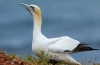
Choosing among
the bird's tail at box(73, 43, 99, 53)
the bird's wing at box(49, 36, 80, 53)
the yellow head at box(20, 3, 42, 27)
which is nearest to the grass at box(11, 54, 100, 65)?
the bird's tail at box(73, 43, 99, 53)

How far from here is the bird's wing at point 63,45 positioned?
433 inches

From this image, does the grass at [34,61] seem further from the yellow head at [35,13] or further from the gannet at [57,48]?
the yellow head at [35,13]

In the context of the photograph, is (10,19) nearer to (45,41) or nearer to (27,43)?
(27,43)

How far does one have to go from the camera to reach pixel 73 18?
54.1 meters

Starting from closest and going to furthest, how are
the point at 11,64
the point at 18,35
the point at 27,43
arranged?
the point at 11,64
the point at 27,43
the point at 18,35

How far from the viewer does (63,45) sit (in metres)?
11.2

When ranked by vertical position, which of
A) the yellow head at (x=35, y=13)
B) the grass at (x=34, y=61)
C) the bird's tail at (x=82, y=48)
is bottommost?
the grass at (x=34, y=61)

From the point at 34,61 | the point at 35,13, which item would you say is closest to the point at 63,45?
the point at 35,13

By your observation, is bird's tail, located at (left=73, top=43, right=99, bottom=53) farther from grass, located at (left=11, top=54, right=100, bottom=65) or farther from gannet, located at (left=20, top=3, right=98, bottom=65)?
grass, located at (left=11, top=54, right=100, bottom=65)

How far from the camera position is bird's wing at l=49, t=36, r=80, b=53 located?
11.0m

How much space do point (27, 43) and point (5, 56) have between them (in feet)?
103

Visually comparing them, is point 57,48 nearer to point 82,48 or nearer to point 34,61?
point 82,48

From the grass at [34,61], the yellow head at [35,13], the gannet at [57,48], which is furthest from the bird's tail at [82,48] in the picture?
the yellow head at [35,13]

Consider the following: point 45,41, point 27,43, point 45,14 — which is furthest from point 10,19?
point 45,41
